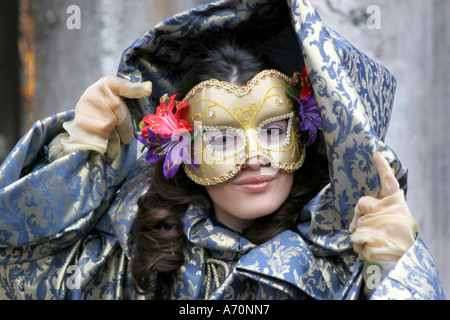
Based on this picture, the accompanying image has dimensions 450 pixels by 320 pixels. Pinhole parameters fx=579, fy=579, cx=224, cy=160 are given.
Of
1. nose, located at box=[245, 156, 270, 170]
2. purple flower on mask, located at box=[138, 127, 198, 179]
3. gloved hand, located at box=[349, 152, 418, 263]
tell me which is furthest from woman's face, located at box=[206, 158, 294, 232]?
gloved hand, located at box=[349, 152, 418, 263]

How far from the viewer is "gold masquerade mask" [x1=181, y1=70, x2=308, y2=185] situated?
64.3 inches

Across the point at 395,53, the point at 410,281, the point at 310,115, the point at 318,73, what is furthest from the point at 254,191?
the point at 395,53

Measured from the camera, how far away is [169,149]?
5.68 feet

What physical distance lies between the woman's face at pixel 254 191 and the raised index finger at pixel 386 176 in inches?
12.7

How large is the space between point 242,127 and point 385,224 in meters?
0.49

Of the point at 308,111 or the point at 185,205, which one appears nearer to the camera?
the point at 308,111

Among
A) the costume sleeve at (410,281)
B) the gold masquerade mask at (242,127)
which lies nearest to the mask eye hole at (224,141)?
the gold masquerade mask at (242,127)

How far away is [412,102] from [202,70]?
1.18 metres

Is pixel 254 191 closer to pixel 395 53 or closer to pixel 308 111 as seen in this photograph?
pixel 308 111

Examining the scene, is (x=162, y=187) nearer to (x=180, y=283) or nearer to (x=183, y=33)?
(x=180, y=283)

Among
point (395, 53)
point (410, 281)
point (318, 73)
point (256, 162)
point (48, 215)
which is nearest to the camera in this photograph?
point (410, 281)

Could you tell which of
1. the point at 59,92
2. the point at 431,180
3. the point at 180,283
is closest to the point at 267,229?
the point at 180,283

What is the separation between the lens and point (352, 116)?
1460 mm

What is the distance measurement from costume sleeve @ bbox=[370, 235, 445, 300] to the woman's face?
43cm
